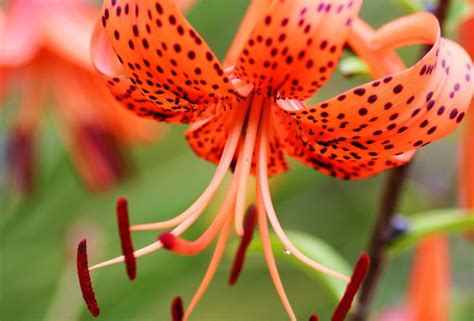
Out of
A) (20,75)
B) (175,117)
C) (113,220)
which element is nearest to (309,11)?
(175,117)


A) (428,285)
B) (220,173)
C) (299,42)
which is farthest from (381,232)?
(299,42)

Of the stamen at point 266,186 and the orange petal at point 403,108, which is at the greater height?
the orange petal at point 403,108

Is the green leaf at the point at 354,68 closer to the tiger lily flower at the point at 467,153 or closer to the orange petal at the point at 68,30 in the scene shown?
the tiger lily flower at the point at 467,153

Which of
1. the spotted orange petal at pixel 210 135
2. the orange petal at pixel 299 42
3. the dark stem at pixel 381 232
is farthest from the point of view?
the dark stem at pixel 381 232

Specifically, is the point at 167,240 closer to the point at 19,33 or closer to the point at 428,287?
the point at 428,287

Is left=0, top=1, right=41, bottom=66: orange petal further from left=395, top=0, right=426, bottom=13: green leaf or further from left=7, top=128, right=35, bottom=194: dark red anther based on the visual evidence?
left=395, top=0, right=426, bottom=13: green leaf

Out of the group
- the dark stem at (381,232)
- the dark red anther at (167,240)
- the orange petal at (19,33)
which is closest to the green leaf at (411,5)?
the dark stem at (381,232)

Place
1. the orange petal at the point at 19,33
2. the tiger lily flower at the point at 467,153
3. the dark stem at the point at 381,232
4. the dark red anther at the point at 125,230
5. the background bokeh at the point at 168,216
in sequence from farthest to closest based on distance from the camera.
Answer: the background bokeh at the point at 168,216 < the orange petal at the point at 19,33 < the tiger lily flower at the point at 467,153 < the dark stem at the point at 381,232 < the dark red anther at the point at 125,230
